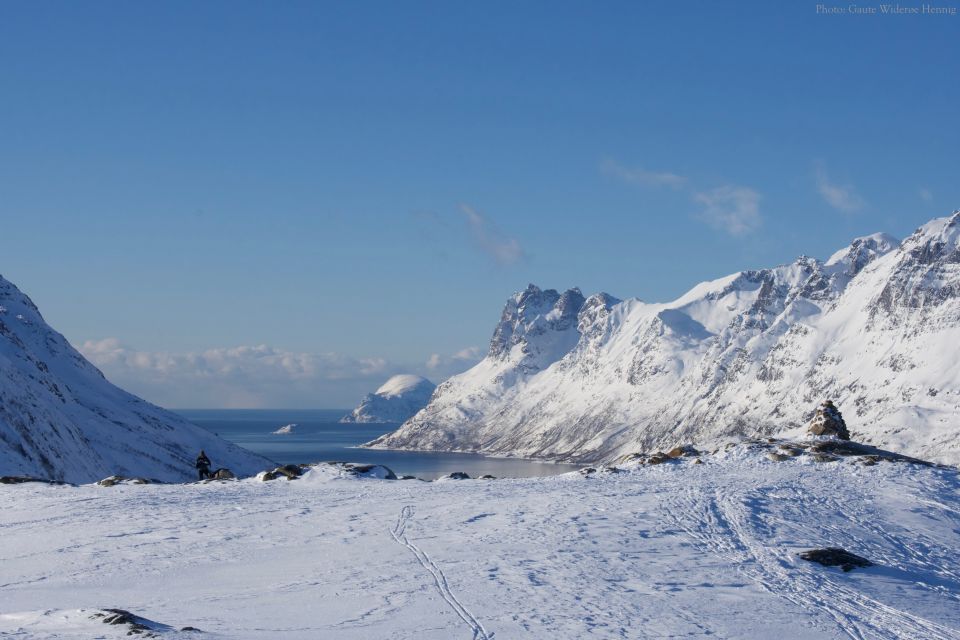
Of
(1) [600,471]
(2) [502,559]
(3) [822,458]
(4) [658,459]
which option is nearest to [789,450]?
(3) [822,458]

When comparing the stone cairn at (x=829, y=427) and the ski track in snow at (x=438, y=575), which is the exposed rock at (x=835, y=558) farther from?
the stone cairn at (x=829, y=427)

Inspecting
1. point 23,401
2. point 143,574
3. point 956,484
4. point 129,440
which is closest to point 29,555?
point 143,574

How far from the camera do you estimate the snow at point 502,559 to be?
22.4 m

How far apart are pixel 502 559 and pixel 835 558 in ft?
35.6

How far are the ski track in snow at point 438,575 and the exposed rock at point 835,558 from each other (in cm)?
1220

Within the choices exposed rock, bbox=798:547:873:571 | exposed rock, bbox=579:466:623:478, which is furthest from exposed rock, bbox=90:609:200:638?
exposed rock, bbox=579:466:623:478

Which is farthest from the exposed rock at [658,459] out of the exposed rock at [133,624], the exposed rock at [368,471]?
the exposed rock at [133,624]

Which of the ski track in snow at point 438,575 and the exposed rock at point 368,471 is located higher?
the exposed rock at point 368,471

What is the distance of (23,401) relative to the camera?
94375 mm

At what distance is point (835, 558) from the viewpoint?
2906cm

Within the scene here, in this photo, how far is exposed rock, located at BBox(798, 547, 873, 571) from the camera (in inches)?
1134

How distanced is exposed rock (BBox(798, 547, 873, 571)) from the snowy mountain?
217 ft

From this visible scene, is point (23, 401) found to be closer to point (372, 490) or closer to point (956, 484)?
point (372, 490)

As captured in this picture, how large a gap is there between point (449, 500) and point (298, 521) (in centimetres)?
746
